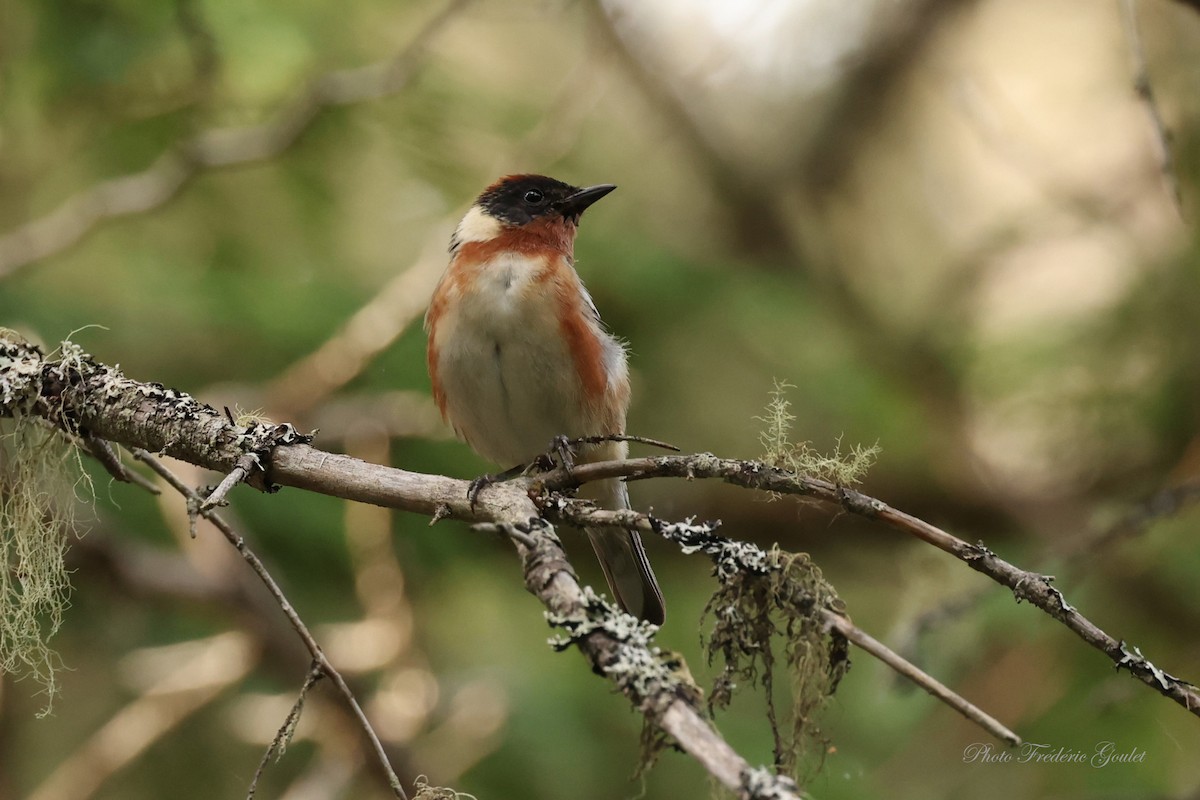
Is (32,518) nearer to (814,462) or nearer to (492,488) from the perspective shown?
(492,488)

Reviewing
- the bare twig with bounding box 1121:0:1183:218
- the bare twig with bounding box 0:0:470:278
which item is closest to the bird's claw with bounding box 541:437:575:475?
the bare twig with bounding box 1121:0:1183:218

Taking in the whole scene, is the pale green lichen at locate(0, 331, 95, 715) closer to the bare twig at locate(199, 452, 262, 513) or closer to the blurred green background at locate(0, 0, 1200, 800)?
the bare twig at locate(199, 452, 262, 513)

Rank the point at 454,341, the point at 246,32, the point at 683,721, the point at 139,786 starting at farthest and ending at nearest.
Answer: the point at 139,786 < the point at 246,32 < the point at 454,341 < the point at 683,721

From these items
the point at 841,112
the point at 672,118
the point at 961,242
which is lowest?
the point at 672,118

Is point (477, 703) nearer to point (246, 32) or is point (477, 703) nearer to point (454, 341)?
point (454, 341)

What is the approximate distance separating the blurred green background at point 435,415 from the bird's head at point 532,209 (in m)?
0.63

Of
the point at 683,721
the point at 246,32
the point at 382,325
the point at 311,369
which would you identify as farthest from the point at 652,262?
the point at 683,721

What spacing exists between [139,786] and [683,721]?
5.00 meters

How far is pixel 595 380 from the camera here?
4078mm

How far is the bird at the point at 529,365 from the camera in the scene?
4.00 m

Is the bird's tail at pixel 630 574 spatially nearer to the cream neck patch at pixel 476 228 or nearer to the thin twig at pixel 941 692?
the cream neck patch at pixel 476 228

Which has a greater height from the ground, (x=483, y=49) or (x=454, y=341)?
(x=483, y=49)

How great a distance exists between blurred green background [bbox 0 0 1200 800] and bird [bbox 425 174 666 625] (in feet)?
1.65

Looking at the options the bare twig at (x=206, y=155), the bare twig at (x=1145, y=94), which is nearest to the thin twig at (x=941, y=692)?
the bare twig at (x=1145, y=94)
